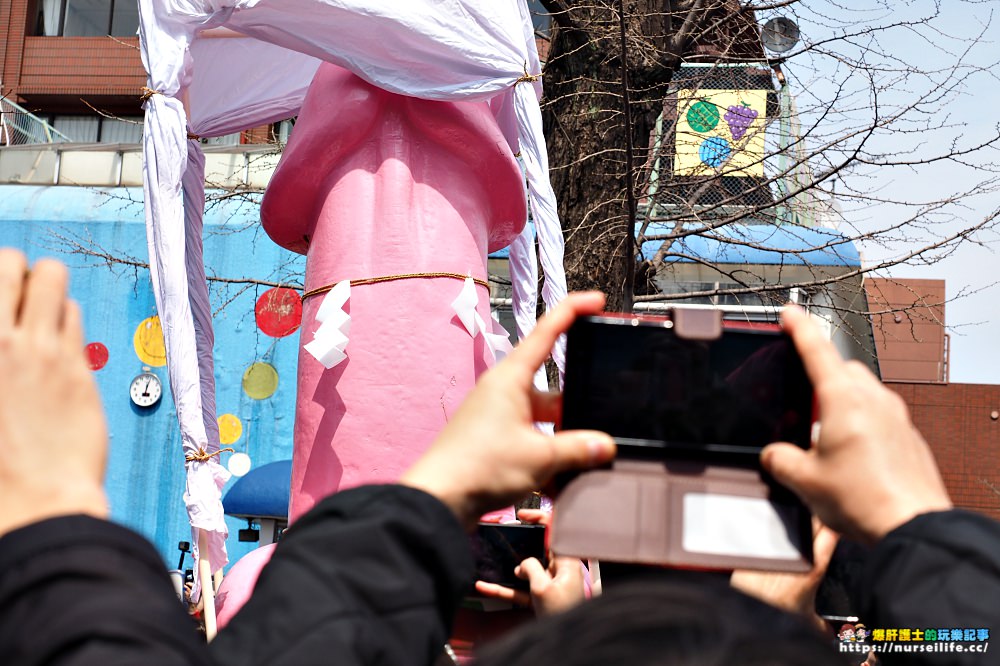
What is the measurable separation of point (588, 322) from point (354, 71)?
1.88 metres

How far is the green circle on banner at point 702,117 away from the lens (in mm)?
5668

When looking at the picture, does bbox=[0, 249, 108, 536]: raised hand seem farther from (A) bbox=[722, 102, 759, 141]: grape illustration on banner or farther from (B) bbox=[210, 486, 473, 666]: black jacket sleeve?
(A) bbox=[722, 102, 759, 141]: grape illustration on banner

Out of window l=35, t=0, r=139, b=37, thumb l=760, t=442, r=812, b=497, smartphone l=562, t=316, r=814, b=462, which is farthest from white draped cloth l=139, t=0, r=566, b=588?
window l=35, t=0, r=139, b=37

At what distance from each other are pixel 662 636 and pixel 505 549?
3.41 feet

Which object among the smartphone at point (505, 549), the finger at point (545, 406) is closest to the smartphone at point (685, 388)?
the finger at point (545, 406)

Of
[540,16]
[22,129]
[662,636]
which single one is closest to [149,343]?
[22,129]

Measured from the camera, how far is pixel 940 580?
2.39ft

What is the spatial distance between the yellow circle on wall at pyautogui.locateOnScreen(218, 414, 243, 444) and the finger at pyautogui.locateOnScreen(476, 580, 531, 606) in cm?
776

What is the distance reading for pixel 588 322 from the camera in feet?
3.18

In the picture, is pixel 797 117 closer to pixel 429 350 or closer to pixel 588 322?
pixel 429 350

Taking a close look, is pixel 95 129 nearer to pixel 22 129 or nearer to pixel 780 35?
pixel 22 129

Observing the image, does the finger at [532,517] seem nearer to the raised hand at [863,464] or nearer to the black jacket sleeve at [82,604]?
the raised hand at [863,464]

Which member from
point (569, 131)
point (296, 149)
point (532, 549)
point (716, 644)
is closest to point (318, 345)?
point (296, 149)

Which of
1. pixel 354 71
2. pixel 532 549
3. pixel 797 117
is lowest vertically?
pixel 532 549
